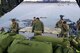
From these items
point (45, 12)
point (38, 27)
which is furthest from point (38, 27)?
point (45, 12)

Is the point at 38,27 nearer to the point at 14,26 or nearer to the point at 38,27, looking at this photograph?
the point at 38,27

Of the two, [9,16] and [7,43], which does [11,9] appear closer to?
[9,16]

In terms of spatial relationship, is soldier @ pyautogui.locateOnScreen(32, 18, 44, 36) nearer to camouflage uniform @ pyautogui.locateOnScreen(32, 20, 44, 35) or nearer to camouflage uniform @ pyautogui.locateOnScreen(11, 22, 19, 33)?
camouflage uniform @ pyautogui.locateOnScreen(32, 20, 44, 35)

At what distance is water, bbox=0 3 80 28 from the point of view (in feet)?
7.41

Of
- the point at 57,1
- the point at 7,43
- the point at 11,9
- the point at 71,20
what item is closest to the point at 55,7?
the point at 57,1

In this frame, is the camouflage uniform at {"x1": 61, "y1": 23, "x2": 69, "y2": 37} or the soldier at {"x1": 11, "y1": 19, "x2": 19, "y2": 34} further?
the soldier at {"x1": 11, "y1": 19, "x2": 19, "y2": 34}

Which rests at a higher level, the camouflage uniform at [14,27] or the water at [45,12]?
the water at [45,12]

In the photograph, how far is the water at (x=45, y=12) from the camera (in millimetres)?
2260

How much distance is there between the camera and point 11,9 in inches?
98.7

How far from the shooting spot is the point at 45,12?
236 cm

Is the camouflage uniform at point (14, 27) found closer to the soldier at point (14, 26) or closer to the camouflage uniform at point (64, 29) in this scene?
the soldier at point (14, 26)

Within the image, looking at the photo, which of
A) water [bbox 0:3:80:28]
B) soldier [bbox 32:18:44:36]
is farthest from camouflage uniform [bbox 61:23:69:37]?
soldier [bbox 32:18:44:36]

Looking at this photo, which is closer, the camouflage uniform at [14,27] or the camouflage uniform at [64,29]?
the camouflage uniform at [64,29]

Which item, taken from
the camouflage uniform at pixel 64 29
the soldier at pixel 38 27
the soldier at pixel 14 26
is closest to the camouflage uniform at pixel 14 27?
the soldier at pixel 14 26
